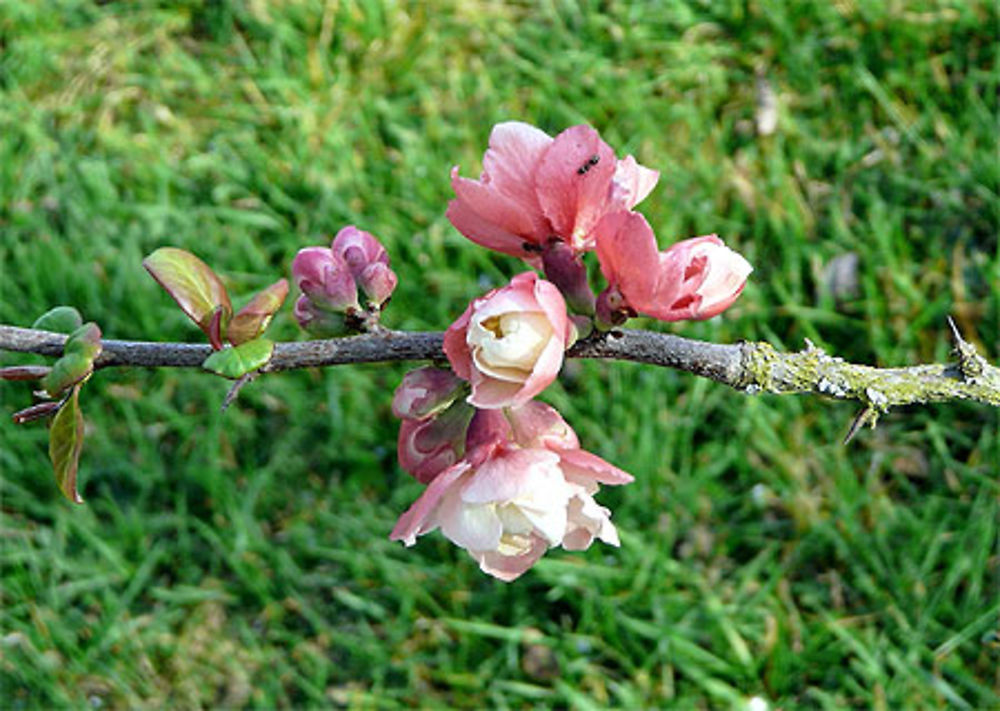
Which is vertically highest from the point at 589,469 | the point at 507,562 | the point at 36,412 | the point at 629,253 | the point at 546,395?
the point at 629,253

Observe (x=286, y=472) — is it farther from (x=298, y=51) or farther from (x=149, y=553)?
(x=298, y=51)

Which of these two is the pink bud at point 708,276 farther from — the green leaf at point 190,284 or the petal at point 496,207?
the green leaf at point 190,284

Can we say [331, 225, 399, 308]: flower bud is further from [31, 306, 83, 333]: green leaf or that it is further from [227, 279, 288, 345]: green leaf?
[31, 306, 83, 333]: green leaf

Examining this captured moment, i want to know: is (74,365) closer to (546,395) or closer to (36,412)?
(36,412)

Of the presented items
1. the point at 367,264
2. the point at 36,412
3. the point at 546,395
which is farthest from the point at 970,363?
the point at 546,395

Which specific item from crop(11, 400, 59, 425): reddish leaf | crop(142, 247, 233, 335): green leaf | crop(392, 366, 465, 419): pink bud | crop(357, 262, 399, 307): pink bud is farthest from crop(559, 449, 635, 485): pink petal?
crop(11, 400, 59, 425): reddish leaf

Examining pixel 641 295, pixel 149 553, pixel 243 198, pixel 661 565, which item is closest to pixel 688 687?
pixel 661 565

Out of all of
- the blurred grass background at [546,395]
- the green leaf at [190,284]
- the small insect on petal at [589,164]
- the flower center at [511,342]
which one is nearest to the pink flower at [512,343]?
the flower center at [511,342]
